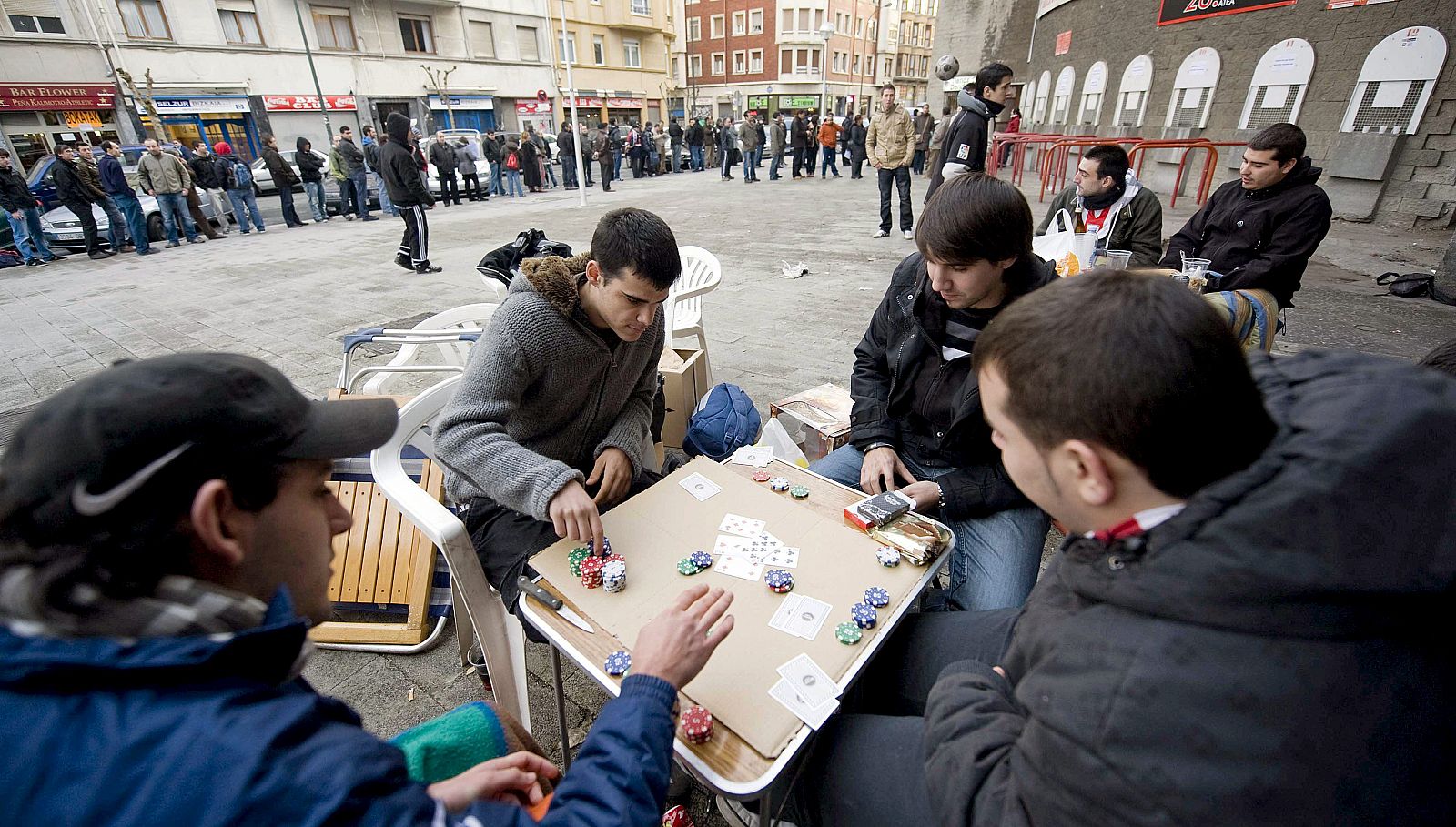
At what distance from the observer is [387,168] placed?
7883 mm

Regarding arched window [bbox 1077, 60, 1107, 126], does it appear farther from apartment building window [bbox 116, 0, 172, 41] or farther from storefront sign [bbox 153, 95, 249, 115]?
apartment building window [bbox 116, 0, 172, 41]

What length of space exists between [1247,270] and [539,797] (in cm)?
436

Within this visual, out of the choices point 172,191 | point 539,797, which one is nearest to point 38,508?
point 539,797

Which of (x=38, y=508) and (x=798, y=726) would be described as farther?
(x=798, y=726)

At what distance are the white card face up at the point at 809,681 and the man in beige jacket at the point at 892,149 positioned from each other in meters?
8.44

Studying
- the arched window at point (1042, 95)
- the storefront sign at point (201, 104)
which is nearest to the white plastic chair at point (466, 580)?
the arched window at point (1042, 95)

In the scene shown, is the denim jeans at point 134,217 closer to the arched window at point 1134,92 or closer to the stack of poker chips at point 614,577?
the stack of poker chips at point 614,577

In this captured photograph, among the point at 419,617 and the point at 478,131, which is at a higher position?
the point at 478,131

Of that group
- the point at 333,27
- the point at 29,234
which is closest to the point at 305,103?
the point at 333,27

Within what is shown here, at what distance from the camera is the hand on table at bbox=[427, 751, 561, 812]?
104cm

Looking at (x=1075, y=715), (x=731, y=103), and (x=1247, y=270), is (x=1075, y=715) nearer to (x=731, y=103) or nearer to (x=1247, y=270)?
(x=1247, y=270)

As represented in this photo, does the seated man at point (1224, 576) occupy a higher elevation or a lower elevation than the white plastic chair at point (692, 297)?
higher

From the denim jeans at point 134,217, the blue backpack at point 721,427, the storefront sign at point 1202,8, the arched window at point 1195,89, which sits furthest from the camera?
the arched window at point 1195,89

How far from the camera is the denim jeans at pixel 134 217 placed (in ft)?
32.4
